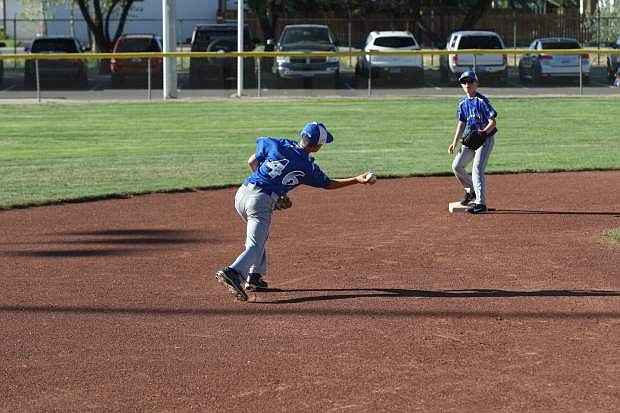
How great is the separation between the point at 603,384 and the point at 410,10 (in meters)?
55.2

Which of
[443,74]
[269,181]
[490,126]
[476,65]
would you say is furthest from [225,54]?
[269,181]

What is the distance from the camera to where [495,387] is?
704cm

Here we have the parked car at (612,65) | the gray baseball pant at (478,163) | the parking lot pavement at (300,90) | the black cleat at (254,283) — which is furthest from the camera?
the parked car at (612,65)

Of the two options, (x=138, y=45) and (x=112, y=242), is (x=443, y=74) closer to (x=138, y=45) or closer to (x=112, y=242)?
(x=138, y=45)

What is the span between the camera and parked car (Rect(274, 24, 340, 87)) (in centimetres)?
3572

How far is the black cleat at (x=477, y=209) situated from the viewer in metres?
13.9

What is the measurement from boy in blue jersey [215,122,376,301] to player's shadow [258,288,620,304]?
449 millimetres

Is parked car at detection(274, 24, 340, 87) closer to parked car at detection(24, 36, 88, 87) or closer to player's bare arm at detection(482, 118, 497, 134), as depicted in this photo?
parked car at detection(24, 36, 88, 87)

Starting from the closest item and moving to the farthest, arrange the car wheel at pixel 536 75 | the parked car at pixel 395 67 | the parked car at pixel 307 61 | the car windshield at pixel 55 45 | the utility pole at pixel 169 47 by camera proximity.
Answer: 1. the utility pole at pixel 169 47
2. the parked car at pixel 395 67
3. the parked car at pixel 307 61
4. the car wheel at pixel 536 75
5. the car windshield at pixel 55 45

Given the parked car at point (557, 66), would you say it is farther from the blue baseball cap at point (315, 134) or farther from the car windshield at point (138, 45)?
the blue baseball cap at point (315, 134)

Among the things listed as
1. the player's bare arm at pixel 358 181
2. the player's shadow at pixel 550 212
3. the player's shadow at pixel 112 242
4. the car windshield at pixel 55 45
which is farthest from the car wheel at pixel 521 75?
the player's bare arm at pixel 358 181

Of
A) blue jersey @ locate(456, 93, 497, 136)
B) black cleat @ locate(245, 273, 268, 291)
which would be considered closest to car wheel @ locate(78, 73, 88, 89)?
blue jersey @ locate(456, 93, 497, 136)

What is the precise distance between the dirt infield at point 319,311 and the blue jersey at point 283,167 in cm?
106

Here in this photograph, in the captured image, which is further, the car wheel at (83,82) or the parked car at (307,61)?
the car wheel at (83,82)
